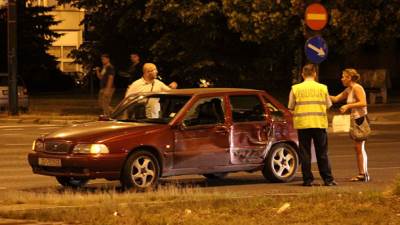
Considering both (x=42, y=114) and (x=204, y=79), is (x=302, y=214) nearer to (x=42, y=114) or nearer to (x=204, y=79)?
(x=42, y=114)

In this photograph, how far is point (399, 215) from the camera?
9969mm

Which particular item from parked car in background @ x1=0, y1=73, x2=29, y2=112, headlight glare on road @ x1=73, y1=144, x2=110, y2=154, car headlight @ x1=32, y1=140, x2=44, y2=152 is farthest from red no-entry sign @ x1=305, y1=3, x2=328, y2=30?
parked car in background @ x1=0, y1=73, x2=29, y2=112

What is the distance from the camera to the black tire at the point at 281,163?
576 inches

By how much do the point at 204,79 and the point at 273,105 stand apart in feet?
73.8

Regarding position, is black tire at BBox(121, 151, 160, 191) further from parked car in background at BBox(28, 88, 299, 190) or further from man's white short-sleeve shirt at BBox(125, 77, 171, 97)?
man's white short-sleeve shirt at BBox(125, 77, 171, 97)

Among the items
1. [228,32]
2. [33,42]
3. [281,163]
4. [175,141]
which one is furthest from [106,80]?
[33,42]

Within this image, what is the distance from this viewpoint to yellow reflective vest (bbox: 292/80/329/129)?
1373 centimetres

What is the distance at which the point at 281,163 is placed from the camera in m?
14.8

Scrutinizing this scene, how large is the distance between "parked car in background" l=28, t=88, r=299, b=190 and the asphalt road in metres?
0.39

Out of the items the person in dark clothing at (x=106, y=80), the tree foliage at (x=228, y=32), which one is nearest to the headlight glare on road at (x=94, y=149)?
the person in dark clothing at (x=106, y=80)

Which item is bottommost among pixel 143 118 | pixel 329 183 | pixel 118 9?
pixel 329 183

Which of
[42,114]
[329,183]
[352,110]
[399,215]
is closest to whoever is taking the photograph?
[399,215]

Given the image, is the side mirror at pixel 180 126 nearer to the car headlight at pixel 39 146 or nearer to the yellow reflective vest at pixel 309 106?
the yellow reflective vest at pixel 309 106

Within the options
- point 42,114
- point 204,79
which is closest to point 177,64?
point 204,79
